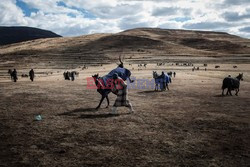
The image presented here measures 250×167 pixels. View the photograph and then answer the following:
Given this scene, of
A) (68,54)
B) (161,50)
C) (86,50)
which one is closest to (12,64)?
(68,54)

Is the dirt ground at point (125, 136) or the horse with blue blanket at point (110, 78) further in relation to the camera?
the horse with blue blanket at point (110, 78)

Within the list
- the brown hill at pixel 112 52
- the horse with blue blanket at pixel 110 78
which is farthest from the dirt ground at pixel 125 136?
the brown hill at pixel 112 52

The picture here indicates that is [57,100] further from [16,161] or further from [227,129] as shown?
[227,129]

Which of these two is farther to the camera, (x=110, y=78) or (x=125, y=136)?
(x=110, y=78)

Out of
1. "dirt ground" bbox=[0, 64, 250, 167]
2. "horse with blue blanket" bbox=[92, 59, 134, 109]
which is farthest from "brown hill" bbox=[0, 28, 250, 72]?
"dirt ground" bbox=[0, 64, 250, 167]

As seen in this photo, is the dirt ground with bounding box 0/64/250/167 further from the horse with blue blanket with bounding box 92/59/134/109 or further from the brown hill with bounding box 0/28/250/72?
the brown hill with bounding box 0/28/250/72

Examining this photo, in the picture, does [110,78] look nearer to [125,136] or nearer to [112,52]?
[125,136]

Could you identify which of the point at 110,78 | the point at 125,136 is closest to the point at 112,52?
the point at 110,78

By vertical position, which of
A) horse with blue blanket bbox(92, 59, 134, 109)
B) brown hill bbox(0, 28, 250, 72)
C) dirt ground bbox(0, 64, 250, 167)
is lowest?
dirt ground bbox(0, 64, 250, 167)

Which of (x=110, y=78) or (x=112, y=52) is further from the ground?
(x=112, y=52)

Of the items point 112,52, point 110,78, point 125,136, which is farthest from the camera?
point 112,52

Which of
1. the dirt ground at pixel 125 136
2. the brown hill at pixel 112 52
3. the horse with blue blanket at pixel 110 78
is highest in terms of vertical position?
the brown hill at pixel 112 52

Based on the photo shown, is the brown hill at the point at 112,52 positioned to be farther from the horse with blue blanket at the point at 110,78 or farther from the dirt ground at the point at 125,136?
the dirt ground at the point at 125,136

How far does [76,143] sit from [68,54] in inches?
3596
